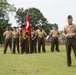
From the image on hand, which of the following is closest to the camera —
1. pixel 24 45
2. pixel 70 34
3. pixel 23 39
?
pixel 70 34

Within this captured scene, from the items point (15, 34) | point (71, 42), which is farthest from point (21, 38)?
point (71, 42)

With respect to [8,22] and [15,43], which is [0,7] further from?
[15,43]

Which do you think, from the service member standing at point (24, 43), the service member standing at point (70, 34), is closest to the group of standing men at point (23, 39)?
the service member standing at point (24, 43)

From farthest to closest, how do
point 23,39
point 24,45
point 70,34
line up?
point 24,45, point 23,39, point 70,34

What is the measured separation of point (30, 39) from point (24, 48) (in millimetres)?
751

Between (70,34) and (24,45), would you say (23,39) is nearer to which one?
(24,45)

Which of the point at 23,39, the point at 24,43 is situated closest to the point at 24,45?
the point at 24,43

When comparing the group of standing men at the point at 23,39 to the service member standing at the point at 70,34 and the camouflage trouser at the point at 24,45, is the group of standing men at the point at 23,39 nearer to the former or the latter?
the camouflage trouser at the point at 24,45

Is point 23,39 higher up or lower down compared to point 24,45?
higher up

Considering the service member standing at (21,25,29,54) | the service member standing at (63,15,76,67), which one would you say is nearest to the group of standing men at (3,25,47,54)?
the service member standing at (21,25,29,54)

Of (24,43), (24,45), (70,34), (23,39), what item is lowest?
(24,45)

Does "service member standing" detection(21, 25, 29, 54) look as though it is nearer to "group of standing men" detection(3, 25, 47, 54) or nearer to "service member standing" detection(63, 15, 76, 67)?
"group of standing men" detection(3, 25, 47, 54)

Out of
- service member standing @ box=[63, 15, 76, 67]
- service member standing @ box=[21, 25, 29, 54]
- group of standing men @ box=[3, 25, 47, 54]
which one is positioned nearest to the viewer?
service member standing @ box=[63, 15, 76, 67]

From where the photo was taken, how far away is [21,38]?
2402 cm
